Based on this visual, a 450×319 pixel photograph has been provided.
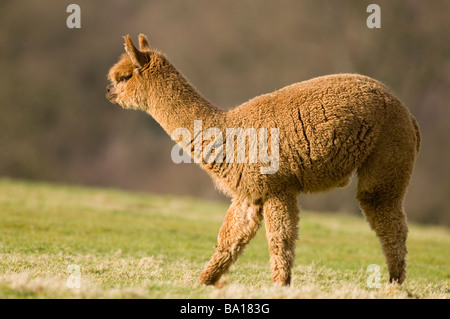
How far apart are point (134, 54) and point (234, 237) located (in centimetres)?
225

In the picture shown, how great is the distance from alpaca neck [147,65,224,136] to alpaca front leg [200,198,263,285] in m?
0.97

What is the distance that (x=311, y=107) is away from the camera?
6.43 meters

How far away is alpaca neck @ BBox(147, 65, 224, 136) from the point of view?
6.62m

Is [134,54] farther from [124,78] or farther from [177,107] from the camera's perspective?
[177,107]

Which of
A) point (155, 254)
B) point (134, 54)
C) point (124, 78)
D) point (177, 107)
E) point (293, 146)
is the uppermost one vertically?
point (134, 54)

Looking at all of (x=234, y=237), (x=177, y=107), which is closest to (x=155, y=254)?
(x=234, y=237)

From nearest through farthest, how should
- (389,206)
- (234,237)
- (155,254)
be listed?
(234,237) → (389,206) → (155,254)

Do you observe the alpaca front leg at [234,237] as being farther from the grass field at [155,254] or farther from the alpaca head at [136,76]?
the alpaca head at [136,76]

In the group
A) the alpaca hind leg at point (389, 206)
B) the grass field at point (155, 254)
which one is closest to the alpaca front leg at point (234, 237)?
the grass field at point (155, 254)

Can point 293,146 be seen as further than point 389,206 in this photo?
No

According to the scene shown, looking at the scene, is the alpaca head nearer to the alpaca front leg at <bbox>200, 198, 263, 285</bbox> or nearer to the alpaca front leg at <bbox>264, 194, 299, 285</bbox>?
the alpaca front leg at <bbox>200, 198, 263, 285</bbox>

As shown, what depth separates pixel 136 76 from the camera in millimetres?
6734

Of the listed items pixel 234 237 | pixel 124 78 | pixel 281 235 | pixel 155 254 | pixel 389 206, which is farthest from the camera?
pixel 155 254

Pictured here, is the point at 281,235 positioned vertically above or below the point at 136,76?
below
